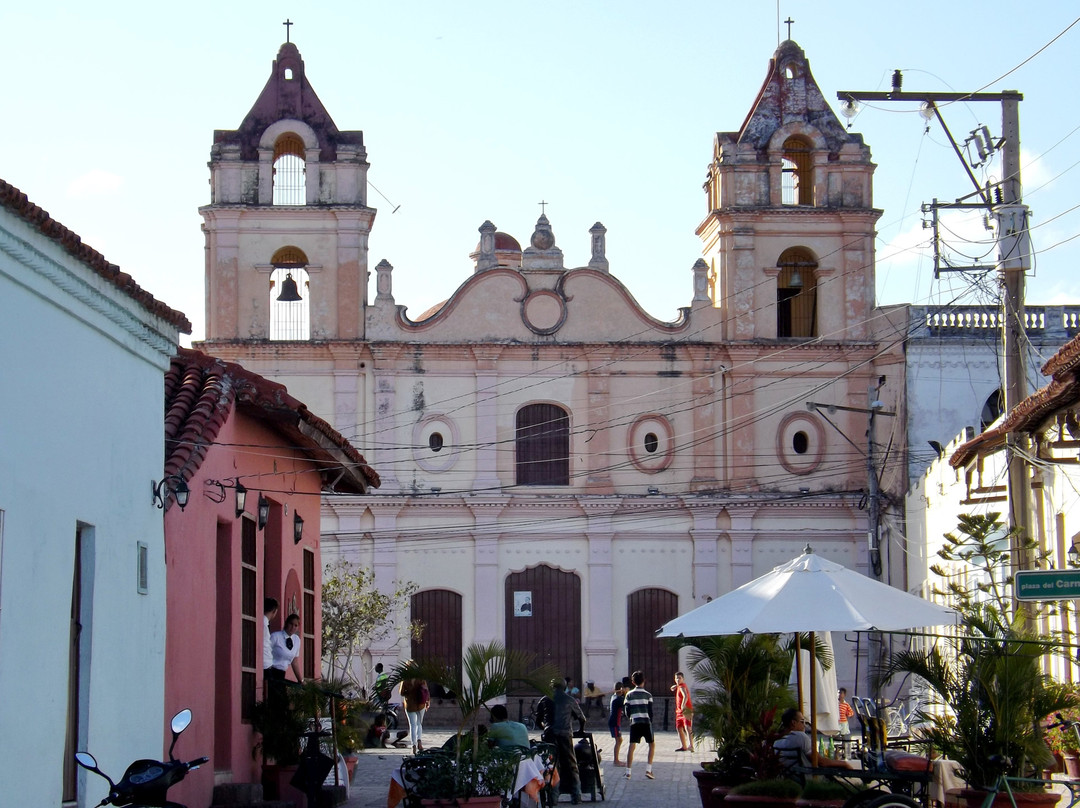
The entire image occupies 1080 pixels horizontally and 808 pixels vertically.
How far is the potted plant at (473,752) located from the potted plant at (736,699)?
9.72 feet

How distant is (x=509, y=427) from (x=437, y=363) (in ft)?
6.97

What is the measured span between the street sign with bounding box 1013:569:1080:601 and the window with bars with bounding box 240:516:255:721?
802 centimetres

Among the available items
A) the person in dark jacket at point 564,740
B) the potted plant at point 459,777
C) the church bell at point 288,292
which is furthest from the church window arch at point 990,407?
the potted plant at point 459,777

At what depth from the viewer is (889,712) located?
94.8 ft

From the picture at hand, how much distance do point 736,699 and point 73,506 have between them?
786cm

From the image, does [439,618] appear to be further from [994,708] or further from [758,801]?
[994,708]

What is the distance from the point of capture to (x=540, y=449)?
37.0 meters

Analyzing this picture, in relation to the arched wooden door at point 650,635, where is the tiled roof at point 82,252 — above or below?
above

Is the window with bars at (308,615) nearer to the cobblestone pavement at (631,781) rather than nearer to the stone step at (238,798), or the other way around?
the cobblestone pavement at (631,781)

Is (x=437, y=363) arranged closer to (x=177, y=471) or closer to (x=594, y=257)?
(x=594, y=257)

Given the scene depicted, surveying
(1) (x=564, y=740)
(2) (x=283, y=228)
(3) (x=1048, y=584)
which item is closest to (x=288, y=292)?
(2) (x=283, y=228)

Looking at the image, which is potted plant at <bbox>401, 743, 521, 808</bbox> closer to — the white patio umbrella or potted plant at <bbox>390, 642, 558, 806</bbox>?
potted plant at <bbox>390, 642, 558, 806</bbox>

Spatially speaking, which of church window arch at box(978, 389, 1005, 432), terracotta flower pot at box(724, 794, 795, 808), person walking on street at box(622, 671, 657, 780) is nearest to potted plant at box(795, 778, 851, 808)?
terracotta flower pot at box(724, 794, 795, 808)

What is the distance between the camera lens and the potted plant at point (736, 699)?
15594 mm
